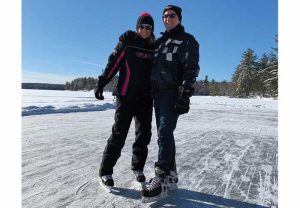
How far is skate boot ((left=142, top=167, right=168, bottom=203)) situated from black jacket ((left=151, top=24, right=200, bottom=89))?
851 millimetres

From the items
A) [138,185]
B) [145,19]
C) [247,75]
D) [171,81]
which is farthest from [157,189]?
[247,75]

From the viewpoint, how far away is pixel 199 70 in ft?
9.90

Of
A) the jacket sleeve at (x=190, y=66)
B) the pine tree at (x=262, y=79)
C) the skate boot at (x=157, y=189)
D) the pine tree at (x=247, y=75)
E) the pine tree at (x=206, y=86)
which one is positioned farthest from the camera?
the pine tree at (x=206, y=86)

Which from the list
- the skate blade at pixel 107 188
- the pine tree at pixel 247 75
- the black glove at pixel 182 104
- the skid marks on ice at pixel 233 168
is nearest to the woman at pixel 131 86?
the skate blade at pixel 107 188

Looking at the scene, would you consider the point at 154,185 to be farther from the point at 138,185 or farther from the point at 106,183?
the point at 106,183

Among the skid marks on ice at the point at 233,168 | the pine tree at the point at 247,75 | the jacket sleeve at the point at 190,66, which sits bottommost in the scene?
the skid marks on ice at the point at 233,168

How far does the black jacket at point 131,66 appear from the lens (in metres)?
3.27

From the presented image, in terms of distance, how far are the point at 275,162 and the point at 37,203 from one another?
3345 millimetres

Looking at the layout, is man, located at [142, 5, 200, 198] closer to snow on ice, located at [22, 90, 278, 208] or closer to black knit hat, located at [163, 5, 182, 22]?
black knit hat, located at [163, 5, 182, 22]

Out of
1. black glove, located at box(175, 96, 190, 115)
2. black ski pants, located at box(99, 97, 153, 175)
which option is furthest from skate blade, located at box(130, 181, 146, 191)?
black glove, located at box(175, 96, 190, 115)

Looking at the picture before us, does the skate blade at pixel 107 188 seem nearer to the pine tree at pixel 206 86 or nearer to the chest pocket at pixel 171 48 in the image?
the chest pocket at pixel 171 48

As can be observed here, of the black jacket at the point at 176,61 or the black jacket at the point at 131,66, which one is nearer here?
the black jacket at the point at 176,61

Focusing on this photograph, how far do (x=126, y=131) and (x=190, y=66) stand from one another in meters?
0.97
